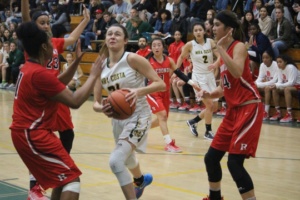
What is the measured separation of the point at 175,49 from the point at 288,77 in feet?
12.3

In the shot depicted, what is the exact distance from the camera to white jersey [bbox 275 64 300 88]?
→ 11.9 m

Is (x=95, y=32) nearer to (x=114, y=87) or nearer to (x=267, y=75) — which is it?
(x=267, y=75)

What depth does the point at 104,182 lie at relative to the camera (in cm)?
671

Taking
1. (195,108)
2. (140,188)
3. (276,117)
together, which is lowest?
(195,108)

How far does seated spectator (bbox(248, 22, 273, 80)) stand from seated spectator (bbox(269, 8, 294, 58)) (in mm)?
199

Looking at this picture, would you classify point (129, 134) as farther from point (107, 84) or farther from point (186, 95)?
point (186, 95)

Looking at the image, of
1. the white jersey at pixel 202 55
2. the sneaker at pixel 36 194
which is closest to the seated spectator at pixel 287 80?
the white jersey at pixel 202 55

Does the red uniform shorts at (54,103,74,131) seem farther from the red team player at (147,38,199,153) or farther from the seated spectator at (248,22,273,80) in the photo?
the seated spectator at (248,22,273,80)

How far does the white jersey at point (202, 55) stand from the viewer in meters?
10.7

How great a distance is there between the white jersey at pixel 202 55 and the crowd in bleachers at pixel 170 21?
234 cm

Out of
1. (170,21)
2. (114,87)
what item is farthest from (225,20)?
(170,21)

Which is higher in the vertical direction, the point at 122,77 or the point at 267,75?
the point at 122,77

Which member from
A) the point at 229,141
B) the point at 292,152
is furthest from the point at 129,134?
the point at 292,152

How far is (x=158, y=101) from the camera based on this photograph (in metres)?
8.96
